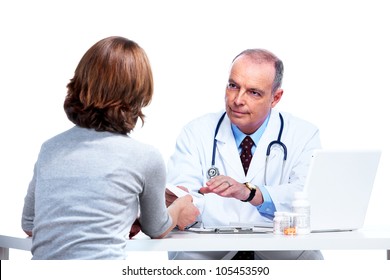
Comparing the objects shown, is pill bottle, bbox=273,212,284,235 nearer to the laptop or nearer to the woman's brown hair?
the laptop

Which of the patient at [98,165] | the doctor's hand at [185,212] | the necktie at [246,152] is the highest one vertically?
the patient at [98,165]

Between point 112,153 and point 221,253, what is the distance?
0.98 m

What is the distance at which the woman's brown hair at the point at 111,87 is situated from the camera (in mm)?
1918

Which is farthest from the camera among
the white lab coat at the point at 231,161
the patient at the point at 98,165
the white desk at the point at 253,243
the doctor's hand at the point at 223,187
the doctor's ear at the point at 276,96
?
the doctor's ear at the point at 276,96

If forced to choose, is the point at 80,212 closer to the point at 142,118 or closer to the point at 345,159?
→ the point at 142,118

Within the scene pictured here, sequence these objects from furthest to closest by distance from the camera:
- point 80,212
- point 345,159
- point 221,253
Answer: point 221,253, point 345,159, point 80,212

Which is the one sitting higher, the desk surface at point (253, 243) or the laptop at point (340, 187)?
the laptop at point (340, 187)

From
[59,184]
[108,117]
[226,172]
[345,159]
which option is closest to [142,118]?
[108,117]

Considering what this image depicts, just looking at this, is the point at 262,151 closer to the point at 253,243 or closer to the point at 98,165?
the point at 253,243

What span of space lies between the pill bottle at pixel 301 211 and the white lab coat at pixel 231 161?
43cm

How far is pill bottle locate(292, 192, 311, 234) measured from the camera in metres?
2.37

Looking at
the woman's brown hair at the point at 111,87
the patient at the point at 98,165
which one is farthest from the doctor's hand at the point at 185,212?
the woman's brown hair at the point at 111,87

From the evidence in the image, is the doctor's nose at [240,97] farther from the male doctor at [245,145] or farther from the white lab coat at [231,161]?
the white lab coat at [231,161]

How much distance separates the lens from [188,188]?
2.82 m
